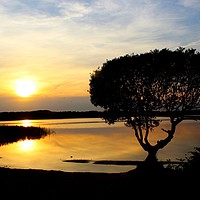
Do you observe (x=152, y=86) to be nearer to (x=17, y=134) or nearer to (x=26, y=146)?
(x=26, y=146)

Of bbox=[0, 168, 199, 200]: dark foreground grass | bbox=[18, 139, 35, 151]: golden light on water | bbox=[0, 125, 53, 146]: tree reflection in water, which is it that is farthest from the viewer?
bbox=[0, 125, 53, 146]: tree reflection in water

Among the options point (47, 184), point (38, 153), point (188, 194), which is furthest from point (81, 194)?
point (38, 153)

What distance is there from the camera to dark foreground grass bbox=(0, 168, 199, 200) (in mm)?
15484

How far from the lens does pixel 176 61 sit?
40812 millimetres

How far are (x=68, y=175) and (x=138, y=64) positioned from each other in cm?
1531

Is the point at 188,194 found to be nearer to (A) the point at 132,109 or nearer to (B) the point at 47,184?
(B) the point at 47,184

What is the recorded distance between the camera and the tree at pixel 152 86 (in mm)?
40906

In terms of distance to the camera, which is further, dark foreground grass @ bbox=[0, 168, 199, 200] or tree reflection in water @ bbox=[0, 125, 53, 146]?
tree reflection in water @ bbox=[0, 125, 53, 146]

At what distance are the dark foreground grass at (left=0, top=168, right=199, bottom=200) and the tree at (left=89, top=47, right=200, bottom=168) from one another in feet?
34.9

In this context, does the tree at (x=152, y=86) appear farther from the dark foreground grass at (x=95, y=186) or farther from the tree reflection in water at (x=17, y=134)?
the tree reflection in water at (x=17, y=134)

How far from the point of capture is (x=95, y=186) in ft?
94.8

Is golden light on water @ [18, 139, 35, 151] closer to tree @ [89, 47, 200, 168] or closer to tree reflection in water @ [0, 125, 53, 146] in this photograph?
tree reflection in water @ [0, 125, 53, 146]

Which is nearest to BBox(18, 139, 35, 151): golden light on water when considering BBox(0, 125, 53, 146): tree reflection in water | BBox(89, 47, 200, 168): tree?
BBox(0, 125, 53, 146): tree reflection in water

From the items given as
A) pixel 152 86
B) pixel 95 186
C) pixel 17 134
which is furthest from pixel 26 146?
pixel 95 186
